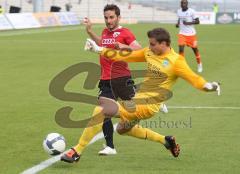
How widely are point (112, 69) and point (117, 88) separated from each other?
28 centimetres

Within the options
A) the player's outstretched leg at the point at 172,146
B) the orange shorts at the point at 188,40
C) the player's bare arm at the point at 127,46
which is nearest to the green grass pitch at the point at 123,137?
the player's outstretched leg at the point at 172,146

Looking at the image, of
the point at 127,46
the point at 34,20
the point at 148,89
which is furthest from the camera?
the point at 34,20

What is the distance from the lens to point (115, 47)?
9.12 m

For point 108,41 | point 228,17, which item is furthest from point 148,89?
point 228,17

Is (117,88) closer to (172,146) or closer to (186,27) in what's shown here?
(172,146)

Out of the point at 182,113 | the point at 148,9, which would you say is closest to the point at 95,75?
the point at 182,113

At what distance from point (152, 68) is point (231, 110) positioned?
4.99 metres

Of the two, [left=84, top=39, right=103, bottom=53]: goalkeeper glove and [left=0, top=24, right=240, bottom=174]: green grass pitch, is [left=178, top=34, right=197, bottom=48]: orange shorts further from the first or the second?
[left=84, top=39, right=103, bottom=53]: goalkeeper glove

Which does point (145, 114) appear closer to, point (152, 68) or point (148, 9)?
point (152, 68)

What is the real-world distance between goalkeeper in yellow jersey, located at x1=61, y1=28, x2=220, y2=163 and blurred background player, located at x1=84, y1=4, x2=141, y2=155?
298 mm

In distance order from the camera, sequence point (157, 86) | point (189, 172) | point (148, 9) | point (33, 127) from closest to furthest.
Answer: point (189, 172), point (157, 86), point (33, 127), point (148, 9)

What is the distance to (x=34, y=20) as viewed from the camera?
47375mm

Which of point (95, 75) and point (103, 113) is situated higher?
point (103, 113)

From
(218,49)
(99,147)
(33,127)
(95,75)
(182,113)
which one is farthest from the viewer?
(218,49)
